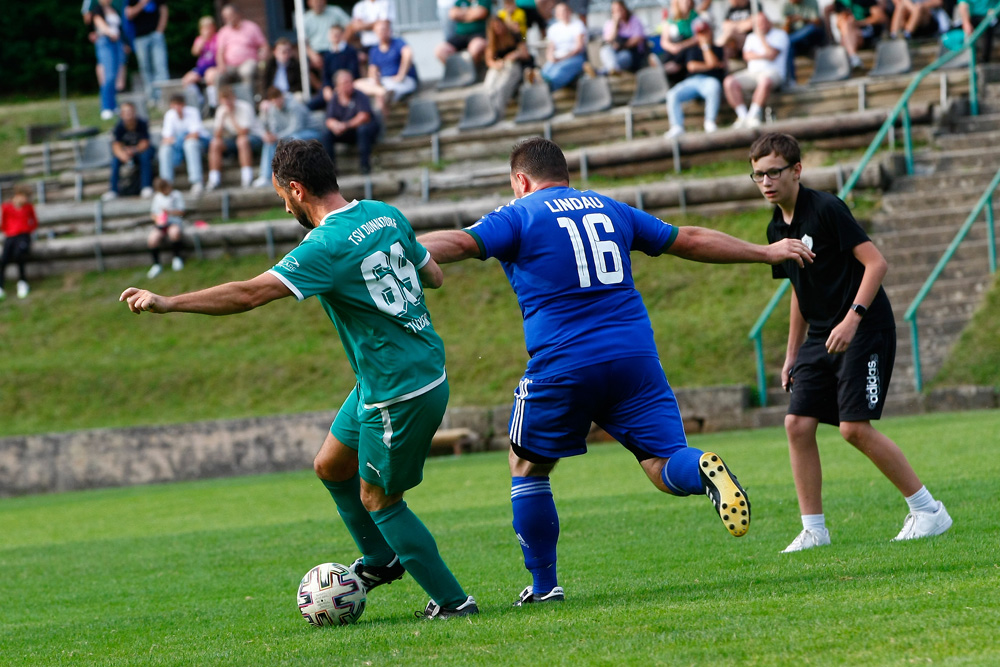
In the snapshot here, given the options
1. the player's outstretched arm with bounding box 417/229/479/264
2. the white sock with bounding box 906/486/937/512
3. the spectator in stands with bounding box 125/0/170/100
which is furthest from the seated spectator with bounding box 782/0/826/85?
the player's outstretched arm with bounding box 417/229/479/264

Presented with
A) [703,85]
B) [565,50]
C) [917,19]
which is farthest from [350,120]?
[917,19]

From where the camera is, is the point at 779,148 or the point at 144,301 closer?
the point at 144,301

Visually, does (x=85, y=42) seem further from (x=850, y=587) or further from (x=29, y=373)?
(x=850, y=587)

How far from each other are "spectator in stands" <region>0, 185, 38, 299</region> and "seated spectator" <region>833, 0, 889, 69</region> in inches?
568

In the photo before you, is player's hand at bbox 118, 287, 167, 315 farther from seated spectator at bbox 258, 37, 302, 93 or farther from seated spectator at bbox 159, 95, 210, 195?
seated spectator at bbox 258, 37, 302, 93

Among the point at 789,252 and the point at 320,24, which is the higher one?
the point at 320,24

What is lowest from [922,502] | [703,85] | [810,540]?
[810,540]

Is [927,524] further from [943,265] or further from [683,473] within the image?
[943,265]

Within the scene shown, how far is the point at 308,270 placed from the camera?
5281 mm

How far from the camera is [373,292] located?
5.45 meters

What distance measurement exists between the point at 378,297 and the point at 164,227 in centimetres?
1700

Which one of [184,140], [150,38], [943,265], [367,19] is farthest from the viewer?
[150,38]

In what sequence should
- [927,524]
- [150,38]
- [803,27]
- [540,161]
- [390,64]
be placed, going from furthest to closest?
1. [150,38]
2. [390,64]
3. [803,27]
4. [927,524]
5. [540,161]

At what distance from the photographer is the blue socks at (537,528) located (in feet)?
19.3
